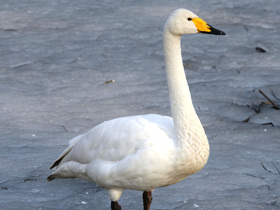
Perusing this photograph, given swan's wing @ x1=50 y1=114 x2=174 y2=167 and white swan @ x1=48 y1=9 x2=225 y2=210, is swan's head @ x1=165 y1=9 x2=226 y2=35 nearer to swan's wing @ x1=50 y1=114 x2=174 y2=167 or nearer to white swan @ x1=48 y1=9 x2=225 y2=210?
white swan @ x1=48 y1=9 x2=225 y2=210

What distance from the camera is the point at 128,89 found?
755cm

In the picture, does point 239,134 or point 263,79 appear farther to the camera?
point 263,79

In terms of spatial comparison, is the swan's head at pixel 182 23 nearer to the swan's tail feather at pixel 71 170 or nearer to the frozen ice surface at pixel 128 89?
the swan's tail feather at pixel 71 170

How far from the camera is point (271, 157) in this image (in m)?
5.76

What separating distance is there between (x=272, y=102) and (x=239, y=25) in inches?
141

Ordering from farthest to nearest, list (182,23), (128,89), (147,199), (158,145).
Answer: (128,89) → (147,199) → (182,23) → (158,145)

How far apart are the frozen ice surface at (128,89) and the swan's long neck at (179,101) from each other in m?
0.78

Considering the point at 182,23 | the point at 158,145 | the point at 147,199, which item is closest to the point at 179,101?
the point at 158,145

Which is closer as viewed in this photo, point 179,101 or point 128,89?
point 179,101

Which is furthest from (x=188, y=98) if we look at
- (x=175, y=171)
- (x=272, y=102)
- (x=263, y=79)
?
(x=263, y=79)

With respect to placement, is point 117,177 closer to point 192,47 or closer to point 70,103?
point 70,103

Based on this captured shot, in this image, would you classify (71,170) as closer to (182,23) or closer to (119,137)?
(119,137)

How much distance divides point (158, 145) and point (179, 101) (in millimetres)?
386

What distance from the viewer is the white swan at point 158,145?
4141mm
